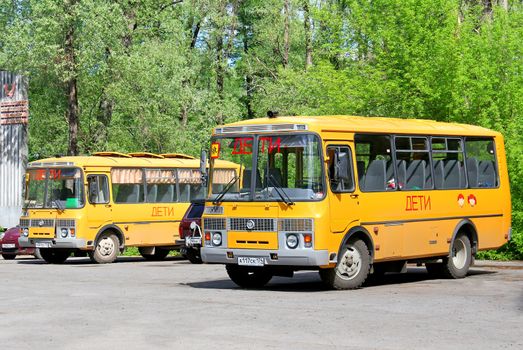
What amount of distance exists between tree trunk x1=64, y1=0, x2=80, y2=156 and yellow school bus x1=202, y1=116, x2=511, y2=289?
26.1 metres

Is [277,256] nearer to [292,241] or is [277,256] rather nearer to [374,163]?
[292,241]

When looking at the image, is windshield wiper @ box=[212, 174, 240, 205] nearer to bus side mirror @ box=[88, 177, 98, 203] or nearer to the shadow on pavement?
the shadow on pavement

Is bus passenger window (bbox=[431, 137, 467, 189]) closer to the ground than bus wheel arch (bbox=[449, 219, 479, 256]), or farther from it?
farther from it

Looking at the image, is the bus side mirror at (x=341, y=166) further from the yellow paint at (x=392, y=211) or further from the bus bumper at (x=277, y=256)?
the bus bumper at (x=277, y=256)

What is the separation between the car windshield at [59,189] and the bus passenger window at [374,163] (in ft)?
42.5

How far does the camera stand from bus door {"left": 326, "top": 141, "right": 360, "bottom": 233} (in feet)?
61.6

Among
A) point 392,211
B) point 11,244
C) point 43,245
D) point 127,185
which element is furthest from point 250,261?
point 11,244

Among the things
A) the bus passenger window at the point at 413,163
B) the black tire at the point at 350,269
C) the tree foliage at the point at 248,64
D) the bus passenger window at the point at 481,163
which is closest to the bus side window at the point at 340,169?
the black tire at the point at 350,269

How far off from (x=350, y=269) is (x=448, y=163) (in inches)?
161

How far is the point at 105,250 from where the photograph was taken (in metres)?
31.7

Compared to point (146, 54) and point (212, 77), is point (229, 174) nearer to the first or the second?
point (146, 54)

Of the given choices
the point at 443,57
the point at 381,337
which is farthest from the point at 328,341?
the point at 443,57

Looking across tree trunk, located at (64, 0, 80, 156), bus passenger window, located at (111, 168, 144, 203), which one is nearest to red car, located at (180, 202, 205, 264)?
bus passenger window, located at (111, 168, 144, 203)

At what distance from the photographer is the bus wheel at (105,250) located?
3141 cm
